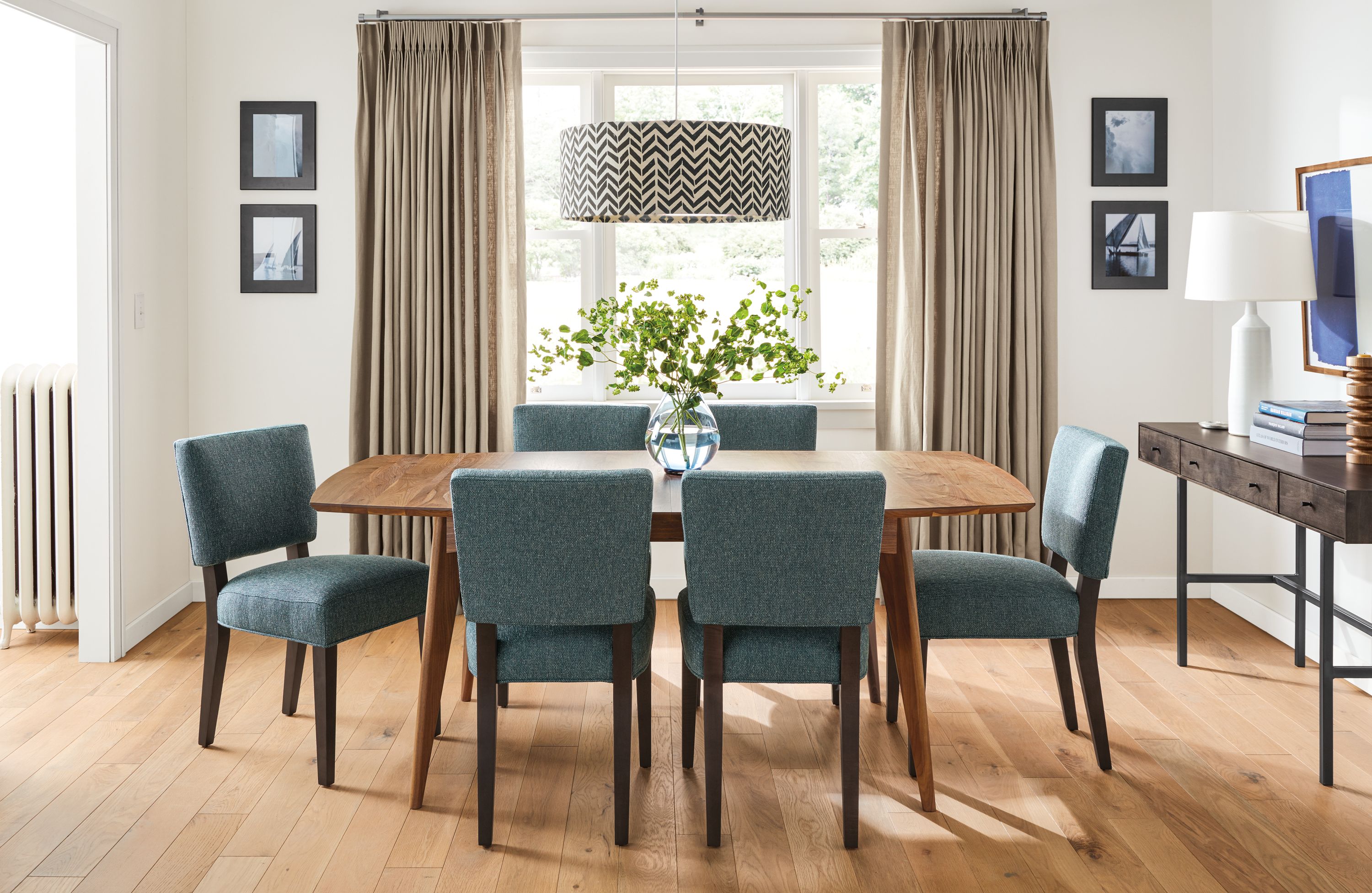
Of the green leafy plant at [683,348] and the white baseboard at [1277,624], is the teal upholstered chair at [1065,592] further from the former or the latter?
the white baseboard at [1277,624]

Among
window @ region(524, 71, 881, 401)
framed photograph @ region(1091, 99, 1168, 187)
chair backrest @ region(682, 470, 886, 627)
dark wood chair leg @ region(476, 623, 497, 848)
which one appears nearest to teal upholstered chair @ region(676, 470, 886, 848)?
chair backrest @ region(682, 470, 886, 627)

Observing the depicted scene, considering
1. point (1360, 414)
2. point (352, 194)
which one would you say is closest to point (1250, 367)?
point (1360, 414)

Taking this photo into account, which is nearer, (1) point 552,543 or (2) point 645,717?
(1) point 552,543

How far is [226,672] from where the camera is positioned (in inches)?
141

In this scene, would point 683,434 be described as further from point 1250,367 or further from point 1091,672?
point 1250,367

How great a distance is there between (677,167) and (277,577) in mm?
1542

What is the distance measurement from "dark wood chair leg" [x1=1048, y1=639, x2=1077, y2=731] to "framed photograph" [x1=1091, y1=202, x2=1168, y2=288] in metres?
2.08

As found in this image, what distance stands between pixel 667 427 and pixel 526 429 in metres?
0.84

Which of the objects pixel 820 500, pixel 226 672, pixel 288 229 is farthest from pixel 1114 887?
pixel 288 229

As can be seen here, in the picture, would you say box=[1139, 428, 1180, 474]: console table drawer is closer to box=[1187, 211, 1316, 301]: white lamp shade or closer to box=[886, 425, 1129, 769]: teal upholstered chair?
box=[1187, 211, 1316, 301]: white lamp shade

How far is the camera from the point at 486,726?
2.36m

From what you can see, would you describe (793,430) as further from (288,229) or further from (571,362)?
(288,229)

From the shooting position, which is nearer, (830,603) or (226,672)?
(830,603)

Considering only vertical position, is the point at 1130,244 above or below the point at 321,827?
above
